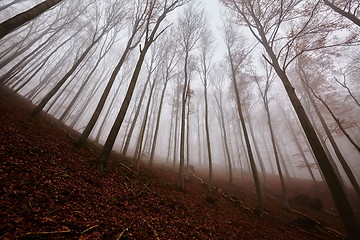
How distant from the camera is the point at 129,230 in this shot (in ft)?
11.8

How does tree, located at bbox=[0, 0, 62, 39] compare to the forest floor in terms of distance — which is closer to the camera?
the forest floor

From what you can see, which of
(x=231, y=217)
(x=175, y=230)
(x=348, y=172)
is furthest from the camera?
(x=348, y=172)

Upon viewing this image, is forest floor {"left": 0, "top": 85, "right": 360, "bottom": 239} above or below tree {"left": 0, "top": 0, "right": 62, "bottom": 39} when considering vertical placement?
below

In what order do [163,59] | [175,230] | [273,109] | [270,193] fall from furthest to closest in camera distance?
[273,109] → [163,59] → [270,193] → [175,230]

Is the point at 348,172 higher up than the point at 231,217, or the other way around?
the point at 348,172

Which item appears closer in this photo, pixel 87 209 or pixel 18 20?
pixel 87 209

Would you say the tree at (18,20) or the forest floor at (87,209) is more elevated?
the tree at (18,20)

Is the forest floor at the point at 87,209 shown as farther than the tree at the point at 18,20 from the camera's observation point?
No

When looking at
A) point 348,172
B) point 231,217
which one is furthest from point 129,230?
point 348,172

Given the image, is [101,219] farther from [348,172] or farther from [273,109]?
[273,109]

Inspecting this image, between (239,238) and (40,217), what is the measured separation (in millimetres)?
5907

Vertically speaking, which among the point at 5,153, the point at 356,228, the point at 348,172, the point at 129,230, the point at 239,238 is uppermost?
the point at 348,172

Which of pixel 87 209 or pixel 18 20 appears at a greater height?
pixel 18 20

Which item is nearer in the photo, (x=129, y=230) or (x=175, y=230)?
(x=129, y=230)
